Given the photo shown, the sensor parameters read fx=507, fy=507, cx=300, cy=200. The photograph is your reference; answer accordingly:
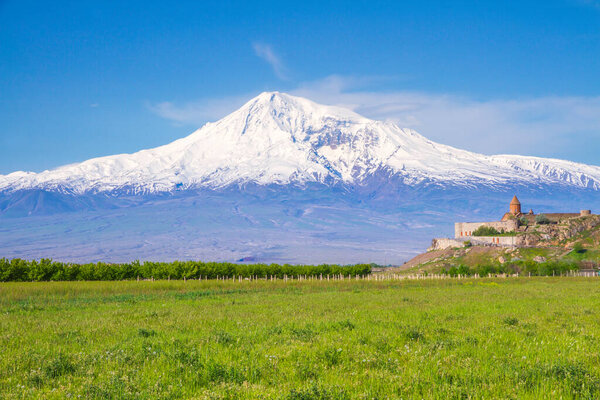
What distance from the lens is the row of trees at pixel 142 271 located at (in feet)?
243

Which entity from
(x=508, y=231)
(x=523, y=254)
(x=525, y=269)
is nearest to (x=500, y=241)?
(x=508, y=231)

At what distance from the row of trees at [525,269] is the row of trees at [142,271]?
66.8 feet

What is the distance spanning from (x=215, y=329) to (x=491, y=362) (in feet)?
33.7

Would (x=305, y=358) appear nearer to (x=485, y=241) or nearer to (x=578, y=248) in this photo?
(x=578, y=248)

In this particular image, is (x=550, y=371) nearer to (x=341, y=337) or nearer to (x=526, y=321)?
(x=341, y=337)

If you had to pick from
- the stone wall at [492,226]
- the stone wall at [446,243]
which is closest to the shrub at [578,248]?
the stone wall at [492,226]

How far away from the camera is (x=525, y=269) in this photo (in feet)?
331

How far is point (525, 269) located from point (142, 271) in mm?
73133

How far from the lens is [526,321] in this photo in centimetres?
2058

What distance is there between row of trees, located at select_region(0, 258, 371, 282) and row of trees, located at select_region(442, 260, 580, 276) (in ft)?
66.8

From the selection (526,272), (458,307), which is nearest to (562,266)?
(526,272)

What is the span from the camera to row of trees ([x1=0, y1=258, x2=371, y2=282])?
7400cm

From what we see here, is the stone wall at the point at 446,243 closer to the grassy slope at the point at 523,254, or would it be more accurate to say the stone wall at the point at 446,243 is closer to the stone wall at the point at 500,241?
the stone wall at the point at 500,241

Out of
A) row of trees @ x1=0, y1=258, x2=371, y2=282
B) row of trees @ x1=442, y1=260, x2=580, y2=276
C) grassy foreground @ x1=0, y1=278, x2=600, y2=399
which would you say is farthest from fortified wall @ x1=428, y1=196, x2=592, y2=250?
grassy foreground @ x1=0, y1=278, x2=600, y2=399
